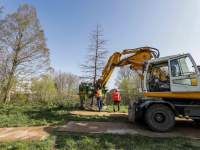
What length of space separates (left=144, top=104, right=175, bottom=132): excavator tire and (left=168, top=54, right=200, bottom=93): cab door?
84cm

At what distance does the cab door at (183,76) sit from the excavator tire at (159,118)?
2.75 feet

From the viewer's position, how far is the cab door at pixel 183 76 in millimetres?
3836

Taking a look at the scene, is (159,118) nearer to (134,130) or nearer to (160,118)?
(160,118)

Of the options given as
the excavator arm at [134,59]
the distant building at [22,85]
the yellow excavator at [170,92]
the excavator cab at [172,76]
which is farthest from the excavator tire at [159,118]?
the distant building at [22,85]

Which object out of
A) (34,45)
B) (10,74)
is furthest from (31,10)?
(10,74)

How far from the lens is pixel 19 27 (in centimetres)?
1172

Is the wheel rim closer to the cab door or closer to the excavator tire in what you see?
the excavator tire

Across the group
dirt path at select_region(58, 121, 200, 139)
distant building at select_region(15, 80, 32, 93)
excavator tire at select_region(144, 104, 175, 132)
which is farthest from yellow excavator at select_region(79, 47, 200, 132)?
distant building at select_region(15, 80, 32, 93)

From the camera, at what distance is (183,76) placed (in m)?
3.99

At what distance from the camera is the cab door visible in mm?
3836

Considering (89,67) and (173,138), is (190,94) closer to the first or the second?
(173,138)

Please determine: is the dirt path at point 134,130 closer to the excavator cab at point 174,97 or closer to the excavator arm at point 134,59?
the excavator cab at point 174,97

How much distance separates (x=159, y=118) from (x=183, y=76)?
184 centimetres

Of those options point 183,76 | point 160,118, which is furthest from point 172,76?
point 160,118
